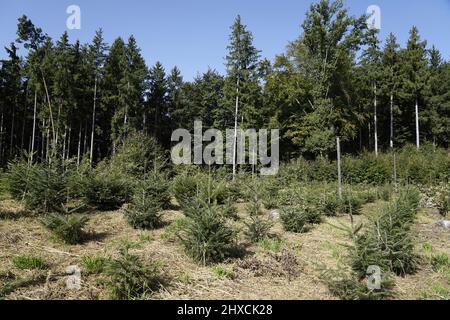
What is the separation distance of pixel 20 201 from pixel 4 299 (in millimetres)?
5043

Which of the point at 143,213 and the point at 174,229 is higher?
the point at 143,213

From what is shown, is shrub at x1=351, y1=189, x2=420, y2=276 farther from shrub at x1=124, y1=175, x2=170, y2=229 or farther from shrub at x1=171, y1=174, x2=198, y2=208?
shrub at x1=171, y1=174, x2=198, y2=208

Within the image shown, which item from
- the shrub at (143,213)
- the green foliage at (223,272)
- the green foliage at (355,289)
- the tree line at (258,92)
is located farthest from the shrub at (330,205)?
the tree line at (258,92)

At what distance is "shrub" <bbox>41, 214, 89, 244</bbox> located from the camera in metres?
6.73

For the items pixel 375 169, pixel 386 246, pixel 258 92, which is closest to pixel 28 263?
pixel 386 246

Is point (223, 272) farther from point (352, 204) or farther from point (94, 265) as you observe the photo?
point (352, 204)

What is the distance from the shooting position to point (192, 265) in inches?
246

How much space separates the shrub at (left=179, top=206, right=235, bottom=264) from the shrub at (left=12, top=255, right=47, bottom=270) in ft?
7.29

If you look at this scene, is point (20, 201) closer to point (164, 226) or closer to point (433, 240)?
point (164, 226)

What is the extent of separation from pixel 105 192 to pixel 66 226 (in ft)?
9.19

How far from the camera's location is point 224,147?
117 ft
